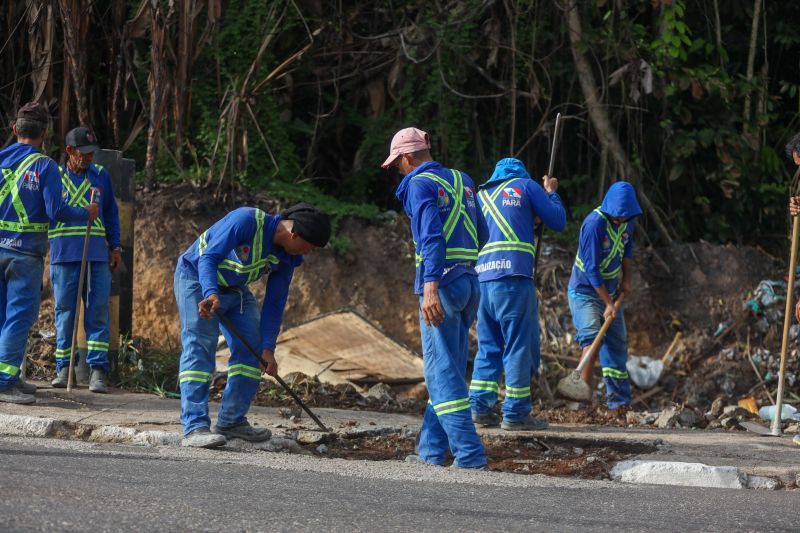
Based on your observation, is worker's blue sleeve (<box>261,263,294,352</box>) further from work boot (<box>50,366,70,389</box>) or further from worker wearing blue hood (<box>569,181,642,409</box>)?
worker wearing blue hood (<box>569,181,642,409</box>)

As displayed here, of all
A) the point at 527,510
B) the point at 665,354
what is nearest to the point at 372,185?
the point at 665,354

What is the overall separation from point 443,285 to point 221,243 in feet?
4.11

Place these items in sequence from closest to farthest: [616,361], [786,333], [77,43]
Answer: [786,333]
[616,361]
[77,43]

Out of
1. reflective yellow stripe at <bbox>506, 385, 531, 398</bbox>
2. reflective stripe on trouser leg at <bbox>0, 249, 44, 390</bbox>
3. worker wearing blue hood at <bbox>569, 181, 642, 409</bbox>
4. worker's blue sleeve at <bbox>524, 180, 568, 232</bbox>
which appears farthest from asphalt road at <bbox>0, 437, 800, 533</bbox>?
worker wearing blue hood at <bbox>569, 181, 642, 409</bbox>

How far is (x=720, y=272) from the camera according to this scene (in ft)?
40.1

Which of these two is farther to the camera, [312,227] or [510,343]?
[510,343]

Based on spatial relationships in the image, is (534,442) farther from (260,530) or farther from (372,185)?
(372,185)

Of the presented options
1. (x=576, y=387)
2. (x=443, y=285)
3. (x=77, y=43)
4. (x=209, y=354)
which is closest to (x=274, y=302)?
(x=209, y=354)

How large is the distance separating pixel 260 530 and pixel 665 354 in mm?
8275

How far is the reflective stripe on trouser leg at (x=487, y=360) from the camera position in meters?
7.81

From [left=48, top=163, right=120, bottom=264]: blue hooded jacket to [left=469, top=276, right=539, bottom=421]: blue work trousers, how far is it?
2.95 meters

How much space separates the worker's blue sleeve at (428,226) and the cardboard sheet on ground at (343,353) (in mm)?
3639

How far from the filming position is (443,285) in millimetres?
6148

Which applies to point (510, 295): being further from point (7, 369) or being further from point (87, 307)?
point (7, 369)
